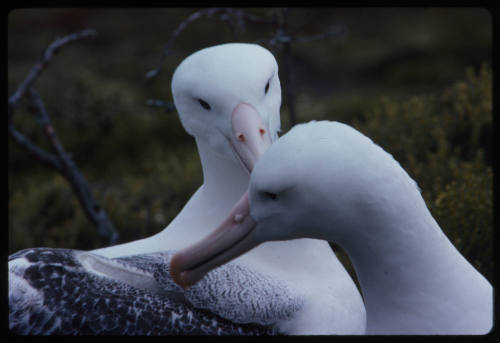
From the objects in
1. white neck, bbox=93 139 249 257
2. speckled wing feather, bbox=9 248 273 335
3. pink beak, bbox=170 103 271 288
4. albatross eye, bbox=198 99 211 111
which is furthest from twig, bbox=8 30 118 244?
pink beak, bbox=170 103 271 288

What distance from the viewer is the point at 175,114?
6.01 meters

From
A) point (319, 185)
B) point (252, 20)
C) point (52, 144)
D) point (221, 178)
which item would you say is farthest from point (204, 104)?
point (52, 144)

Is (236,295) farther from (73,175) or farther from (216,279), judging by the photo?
(73,175)

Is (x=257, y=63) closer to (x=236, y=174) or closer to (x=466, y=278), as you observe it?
(x=236, y=174)

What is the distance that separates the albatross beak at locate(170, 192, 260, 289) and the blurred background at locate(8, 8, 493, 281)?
3.81ft

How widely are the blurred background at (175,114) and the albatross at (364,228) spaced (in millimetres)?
859

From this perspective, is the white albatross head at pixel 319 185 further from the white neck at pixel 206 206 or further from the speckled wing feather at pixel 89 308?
the white neck at pixel 206 206

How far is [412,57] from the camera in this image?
6.83 m

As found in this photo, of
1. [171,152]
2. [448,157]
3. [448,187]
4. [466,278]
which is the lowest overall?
[171,152]

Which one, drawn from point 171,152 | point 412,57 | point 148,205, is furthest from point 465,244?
point 412,57

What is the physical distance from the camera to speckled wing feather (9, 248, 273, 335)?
193cm

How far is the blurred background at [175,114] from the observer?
3.42 meters

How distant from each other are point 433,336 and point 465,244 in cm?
104

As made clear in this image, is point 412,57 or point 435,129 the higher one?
point 435,129
